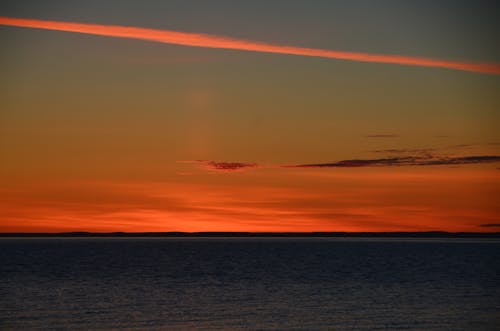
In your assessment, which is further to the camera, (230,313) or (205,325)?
(230,313)

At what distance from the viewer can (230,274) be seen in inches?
3398

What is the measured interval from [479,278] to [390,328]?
41.1 metres

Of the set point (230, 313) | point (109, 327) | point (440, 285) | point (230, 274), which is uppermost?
point (230, 274)

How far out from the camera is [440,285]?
236 ft

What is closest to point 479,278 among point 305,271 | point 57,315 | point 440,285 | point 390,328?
point 440,285

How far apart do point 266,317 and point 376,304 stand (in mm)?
10113

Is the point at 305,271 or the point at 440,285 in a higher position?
the point at 305,271

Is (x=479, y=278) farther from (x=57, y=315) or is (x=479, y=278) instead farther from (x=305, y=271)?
(x=57, y=315)

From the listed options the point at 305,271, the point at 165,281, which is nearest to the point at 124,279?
the point at 165,281

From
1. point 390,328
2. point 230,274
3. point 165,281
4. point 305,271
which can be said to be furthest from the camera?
point 305,271

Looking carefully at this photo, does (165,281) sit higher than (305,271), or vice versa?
(305,271)

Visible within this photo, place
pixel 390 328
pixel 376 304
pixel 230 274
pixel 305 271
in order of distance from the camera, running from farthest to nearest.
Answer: pixel 305 271, pixel 230 274, pixel 376 304, pixel 390 328

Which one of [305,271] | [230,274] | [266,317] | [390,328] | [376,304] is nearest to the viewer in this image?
[390,328]

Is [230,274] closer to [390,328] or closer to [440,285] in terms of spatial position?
[440,285]
